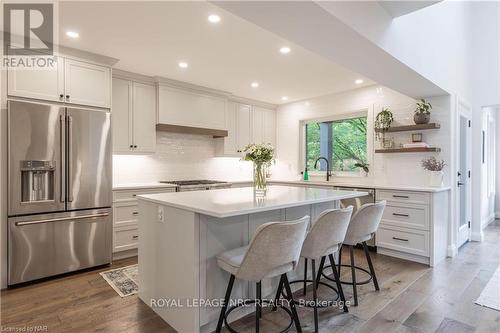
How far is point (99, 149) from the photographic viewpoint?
10.9ft

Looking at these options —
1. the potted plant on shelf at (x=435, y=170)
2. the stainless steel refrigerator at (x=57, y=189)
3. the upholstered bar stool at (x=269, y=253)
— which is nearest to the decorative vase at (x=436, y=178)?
the potted plant on shelf at (x=435, y=170)

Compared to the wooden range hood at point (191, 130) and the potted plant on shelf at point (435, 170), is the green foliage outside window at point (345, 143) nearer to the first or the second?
the potted plant on shelf at point (435, 170)

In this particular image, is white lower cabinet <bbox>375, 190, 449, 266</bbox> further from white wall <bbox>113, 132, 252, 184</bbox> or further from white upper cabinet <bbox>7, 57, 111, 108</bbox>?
white upper cabinet <bbox>7, 57, 111, 108</bbox>

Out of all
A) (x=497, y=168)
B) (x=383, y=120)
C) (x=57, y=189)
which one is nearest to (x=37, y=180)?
(x=57, y=189)

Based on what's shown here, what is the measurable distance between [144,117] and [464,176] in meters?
5.07

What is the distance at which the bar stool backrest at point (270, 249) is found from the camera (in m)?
1.69

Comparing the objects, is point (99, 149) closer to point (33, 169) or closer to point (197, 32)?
point (33, 169)

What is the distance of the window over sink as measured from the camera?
4941 millimetres

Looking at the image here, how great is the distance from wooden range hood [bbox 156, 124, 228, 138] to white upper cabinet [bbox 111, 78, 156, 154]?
0.50ft

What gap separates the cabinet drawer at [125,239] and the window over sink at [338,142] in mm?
3524

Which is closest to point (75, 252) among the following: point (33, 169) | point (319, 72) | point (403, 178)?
point (33, 169)

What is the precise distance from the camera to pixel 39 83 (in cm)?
302

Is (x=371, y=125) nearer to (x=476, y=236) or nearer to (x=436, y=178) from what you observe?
(x=436, y=178)

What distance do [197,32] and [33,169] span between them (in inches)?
86.3
